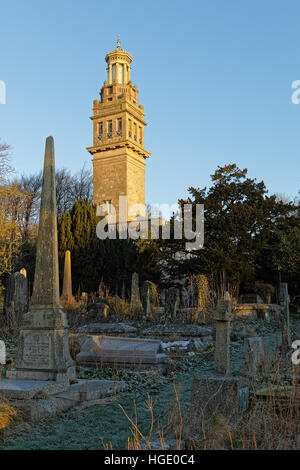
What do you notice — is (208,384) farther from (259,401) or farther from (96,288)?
(96,288)

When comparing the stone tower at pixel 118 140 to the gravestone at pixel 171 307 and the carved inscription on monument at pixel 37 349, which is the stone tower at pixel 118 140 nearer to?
the gravestone at pixel 171 307

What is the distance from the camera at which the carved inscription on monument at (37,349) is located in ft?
17.3

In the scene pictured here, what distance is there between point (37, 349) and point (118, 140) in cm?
2648

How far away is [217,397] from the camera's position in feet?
12.9

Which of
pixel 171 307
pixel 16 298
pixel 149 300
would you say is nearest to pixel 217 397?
pixel 171 307

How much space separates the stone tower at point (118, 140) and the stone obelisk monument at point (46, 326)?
80.7 feet

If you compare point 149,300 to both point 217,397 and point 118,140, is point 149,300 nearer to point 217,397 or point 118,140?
point 217,397

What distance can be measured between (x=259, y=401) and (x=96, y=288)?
55.0 feet

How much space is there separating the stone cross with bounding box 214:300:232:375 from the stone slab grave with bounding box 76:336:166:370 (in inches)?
72.5

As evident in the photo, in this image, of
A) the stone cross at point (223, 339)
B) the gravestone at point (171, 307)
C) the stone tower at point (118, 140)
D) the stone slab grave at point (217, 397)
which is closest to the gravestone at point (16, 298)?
the gravestone at point (171, 307)

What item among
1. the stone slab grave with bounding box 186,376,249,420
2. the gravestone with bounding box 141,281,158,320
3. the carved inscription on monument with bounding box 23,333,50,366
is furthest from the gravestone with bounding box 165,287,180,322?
the stone slab grave with bounding box 186,376,249,420

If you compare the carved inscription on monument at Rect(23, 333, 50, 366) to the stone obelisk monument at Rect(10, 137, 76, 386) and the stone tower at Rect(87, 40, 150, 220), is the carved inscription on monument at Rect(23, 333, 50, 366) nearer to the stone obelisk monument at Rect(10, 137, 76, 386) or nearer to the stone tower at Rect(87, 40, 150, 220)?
the stone obelisk monument at Rect(10, 137, 76, 386)

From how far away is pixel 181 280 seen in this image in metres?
19.8

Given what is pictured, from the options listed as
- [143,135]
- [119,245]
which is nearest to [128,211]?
[143,135]
